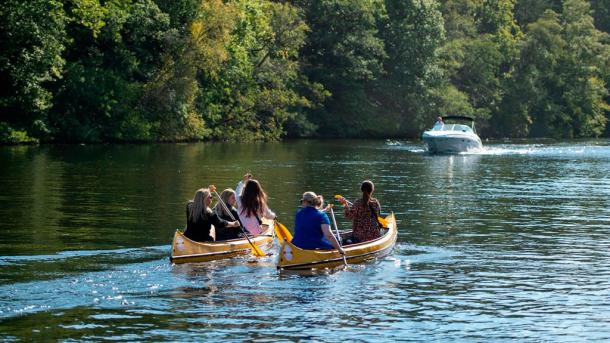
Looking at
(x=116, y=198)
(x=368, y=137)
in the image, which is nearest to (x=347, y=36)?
(x=368, y=137)

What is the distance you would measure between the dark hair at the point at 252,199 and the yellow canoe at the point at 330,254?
2.80 metres

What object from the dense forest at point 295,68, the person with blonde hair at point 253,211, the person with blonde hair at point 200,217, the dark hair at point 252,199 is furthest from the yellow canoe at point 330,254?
the dense forest at point 295,68

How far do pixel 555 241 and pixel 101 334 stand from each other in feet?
43.7

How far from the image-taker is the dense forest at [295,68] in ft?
206

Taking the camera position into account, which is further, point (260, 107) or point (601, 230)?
point (260, 107)

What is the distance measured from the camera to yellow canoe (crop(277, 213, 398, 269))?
20234 millimetres

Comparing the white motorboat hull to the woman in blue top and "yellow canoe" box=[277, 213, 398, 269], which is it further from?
the woman in blue top

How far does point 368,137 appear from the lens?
324 feet

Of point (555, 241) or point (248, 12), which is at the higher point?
point (248, 12)

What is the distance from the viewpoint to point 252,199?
23.8 meters

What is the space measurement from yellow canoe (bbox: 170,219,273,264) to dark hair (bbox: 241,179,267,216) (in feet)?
2.05

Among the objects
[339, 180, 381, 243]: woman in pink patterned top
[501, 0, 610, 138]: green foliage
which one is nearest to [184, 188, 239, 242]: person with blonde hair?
[339, 180, 381, 243]: woman in pink patterned top

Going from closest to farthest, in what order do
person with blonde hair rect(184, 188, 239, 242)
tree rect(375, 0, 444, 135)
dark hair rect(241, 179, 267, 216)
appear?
person with blonde hair rect(184, 188, 239, 242), dark hair rect(241, 179, 267, 216), tree rect(375, 0, 444, 135)

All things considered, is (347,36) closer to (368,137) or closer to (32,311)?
(368,137)
